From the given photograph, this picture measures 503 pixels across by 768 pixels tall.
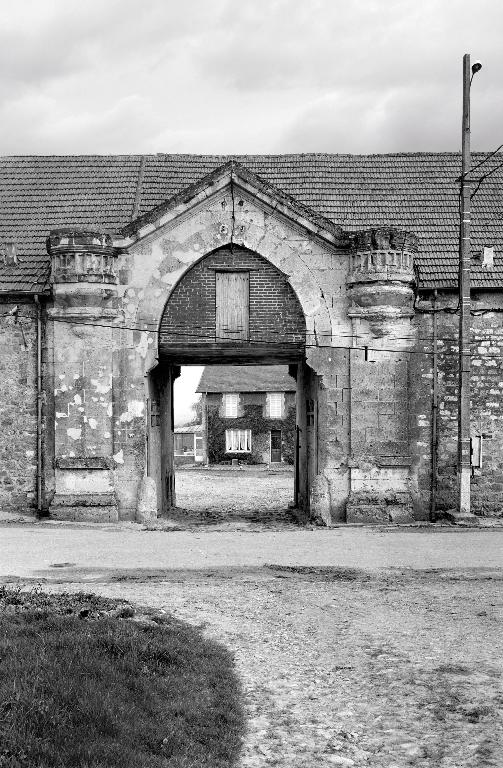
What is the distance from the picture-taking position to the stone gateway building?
64.2ft

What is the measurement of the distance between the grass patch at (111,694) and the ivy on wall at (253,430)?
132 feet

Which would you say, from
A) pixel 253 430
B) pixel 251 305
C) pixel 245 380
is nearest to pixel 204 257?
pixel 251 305

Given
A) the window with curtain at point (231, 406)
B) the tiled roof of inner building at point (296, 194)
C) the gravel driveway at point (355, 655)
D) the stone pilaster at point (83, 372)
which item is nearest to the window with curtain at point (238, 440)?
the window with curtain at point (231, 406)

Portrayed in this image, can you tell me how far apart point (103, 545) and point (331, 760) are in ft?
33.0

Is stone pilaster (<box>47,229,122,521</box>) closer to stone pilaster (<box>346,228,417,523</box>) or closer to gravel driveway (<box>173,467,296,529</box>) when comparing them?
gravel driveway (<box>173,467,296,529</box>)

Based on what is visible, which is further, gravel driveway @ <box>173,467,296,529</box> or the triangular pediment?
gravel driveway @ <box>173,467,296,529</box>

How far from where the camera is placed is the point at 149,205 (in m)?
22.5

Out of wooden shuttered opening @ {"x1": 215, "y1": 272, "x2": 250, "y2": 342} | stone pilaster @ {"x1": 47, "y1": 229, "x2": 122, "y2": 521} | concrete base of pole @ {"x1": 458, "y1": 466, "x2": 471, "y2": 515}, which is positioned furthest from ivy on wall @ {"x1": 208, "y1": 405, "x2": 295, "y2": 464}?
concrete base of pole @ {"x1": 458, "y1": 466, "x2": 471, "y2": 515}

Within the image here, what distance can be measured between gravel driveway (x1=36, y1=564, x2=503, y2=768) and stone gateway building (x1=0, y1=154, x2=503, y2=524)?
667cm

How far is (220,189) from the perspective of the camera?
19.9 metres

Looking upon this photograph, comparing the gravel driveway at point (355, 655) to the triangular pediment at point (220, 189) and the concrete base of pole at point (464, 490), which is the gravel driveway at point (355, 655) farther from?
the triangular pediment at point (220, 189)

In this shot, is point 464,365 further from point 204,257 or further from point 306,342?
point 204,257

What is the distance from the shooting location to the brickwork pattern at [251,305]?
66.0ft

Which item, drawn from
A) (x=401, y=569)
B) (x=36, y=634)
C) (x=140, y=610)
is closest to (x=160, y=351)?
(x=401, y=569)
